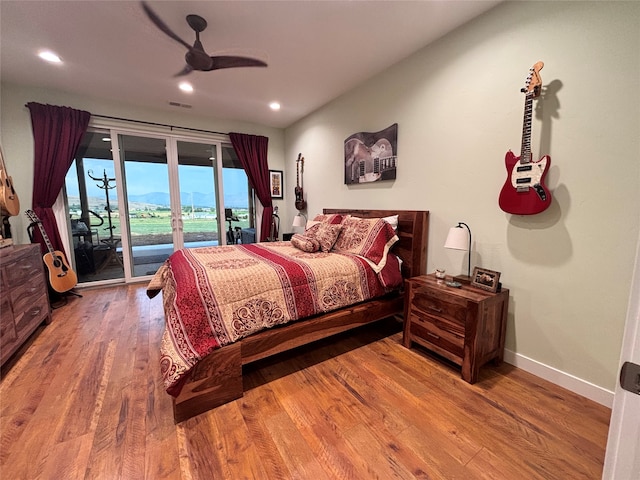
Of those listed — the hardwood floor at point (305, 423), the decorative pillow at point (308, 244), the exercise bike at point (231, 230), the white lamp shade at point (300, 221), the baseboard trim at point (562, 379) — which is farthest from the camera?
the exercise bike at point (231, 230)

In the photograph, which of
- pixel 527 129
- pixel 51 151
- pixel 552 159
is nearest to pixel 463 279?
pixel 552 159

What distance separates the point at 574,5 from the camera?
158 centimetres

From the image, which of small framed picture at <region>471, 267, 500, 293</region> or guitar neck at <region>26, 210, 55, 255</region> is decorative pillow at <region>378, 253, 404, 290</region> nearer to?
small framed picture at <region>471, 267, 500, 293</region>

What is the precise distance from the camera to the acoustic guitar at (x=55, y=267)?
3064 millimetres

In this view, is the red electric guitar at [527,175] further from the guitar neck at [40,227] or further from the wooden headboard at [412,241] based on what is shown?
the guitar neck at [40,227]

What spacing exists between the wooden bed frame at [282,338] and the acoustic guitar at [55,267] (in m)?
2.82

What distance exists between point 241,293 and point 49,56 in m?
3.11

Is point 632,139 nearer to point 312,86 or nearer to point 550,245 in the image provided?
point 550,245

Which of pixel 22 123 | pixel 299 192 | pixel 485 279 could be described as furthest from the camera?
pixel 299 192

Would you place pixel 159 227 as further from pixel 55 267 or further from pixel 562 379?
pixel 562 379

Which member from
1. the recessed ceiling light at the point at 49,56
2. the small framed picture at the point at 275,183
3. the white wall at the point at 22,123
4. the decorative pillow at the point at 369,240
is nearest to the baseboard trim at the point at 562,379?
the decorative pillow at the point at 369,240

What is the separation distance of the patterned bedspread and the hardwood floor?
0.37 m

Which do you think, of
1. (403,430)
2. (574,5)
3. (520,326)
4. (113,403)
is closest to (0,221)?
(113,403)

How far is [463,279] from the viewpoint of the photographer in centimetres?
216
